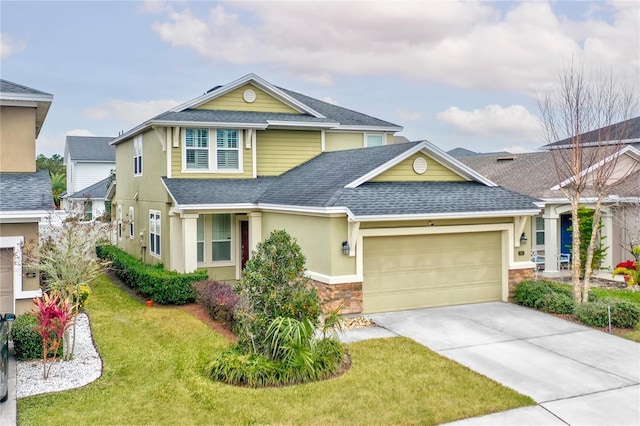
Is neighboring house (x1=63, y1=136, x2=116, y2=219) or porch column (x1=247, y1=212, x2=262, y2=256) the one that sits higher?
neighboring house (x1=63, y1=136, x2=116, y2=219)

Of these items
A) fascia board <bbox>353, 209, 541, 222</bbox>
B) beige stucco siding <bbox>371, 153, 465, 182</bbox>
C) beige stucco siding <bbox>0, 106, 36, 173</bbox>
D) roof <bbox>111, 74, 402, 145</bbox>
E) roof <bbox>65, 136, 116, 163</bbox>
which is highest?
roof <bbox>65, 136, 116, 163</bbox>

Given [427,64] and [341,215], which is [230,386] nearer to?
[341,215]

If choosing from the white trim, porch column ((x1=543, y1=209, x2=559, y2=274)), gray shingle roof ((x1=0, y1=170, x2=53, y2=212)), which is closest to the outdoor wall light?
the white trim

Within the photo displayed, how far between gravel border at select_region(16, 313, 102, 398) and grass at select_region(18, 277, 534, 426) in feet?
0.77

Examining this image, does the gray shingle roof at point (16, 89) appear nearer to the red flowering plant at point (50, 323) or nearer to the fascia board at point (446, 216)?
the red flowering plant at point (50, 323)

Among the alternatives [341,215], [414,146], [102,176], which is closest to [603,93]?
[414,146]

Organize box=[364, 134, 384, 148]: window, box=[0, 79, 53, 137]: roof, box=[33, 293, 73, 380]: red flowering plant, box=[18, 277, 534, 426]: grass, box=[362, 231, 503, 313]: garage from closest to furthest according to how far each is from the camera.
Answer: box=[18, 277, 534, 426]: grass < box=[33, 293, 73, 380]: red flowering plant < box=[0, 79, 53, 137]: roof < box=[362, 231, 503, 313]: garage < box=[364, 134, 384, 148]: window

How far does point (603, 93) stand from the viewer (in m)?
13.1

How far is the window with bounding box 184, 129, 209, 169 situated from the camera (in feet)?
56.7

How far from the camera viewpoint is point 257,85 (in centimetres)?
1906

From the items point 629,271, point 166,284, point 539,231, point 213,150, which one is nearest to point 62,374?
point 166,284

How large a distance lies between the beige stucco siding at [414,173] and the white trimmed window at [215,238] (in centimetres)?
595

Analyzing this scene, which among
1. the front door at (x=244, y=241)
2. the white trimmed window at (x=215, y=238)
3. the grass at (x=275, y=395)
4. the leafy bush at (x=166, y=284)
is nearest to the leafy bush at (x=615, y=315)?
the grass at (x=275, y=395)

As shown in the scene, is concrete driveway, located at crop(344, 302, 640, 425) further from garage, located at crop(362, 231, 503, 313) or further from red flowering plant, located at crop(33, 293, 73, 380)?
red flowering plant, located at crop(33, 293, 73, 380)
